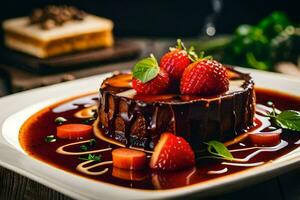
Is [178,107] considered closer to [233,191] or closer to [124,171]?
[124,171]

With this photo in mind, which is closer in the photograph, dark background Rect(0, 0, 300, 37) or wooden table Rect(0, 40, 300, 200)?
wooden table Rect(0, 40, 300, 200)

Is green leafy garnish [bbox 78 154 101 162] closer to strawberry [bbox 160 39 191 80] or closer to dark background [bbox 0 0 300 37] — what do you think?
strawberry [bbox 160 39 191 80]

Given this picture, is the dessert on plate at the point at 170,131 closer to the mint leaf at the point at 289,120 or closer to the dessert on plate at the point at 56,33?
the mint leaf at the point at 289,120

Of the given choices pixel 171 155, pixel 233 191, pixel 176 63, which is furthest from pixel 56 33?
pixel 233 191

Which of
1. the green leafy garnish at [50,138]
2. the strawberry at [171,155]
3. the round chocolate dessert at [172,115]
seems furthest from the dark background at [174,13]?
the strawberry at [171,155]

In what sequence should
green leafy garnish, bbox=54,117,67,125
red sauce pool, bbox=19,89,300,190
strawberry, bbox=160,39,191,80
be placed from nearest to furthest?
red sauce pool, bbox=19,89,300,190, strawberry, bbox=160,39,191,80, green leafy garnish, bbox=54,117,67,125

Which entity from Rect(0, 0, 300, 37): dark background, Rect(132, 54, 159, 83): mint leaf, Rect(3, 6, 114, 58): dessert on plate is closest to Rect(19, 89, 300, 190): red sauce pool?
Rect(132, 54, 159, 83): mint leaf

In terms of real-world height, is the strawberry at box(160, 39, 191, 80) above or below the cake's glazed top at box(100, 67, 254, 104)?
above
